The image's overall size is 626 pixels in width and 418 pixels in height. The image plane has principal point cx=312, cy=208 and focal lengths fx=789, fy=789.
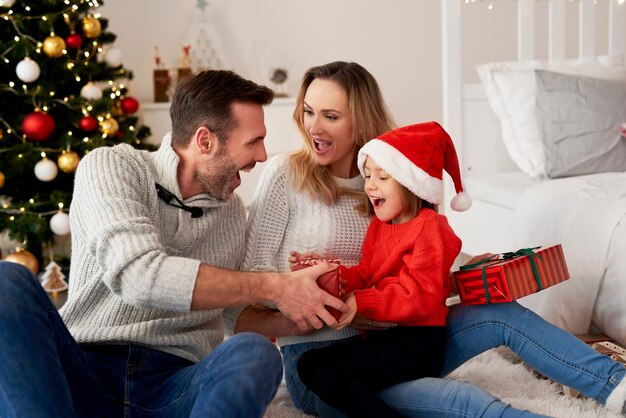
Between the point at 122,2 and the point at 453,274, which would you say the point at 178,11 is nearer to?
the point at 122,2

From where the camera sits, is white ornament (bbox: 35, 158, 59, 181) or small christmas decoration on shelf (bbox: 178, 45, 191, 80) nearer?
white ornament (bbox: 35, 158, 59, 181)

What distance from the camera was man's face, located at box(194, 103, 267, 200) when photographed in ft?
5.43

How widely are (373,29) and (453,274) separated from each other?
3378 millimetres

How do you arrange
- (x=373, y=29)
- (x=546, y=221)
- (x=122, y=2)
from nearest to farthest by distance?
1. (x=546, y=221)
2. (x=122, y=2)
3. (x=373, y=29)

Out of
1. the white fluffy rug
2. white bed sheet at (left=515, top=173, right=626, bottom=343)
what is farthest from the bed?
the white fluffy rug

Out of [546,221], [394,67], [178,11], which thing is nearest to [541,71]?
[546,221]

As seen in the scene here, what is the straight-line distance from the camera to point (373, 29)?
495cm

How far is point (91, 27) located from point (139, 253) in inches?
96.2

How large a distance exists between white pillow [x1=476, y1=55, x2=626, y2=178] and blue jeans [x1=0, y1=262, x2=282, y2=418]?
1970 mm

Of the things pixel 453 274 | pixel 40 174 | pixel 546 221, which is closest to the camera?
pixel 453 274

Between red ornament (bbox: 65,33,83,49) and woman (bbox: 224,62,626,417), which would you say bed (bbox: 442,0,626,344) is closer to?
woman (bbox: 224,62,626,417)

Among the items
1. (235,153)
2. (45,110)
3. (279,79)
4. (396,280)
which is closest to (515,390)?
(396,280)

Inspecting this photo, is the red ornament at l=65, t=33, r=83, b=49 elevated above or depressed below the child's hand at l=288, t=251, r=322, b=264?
above

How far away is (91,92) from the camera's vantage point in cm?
352
